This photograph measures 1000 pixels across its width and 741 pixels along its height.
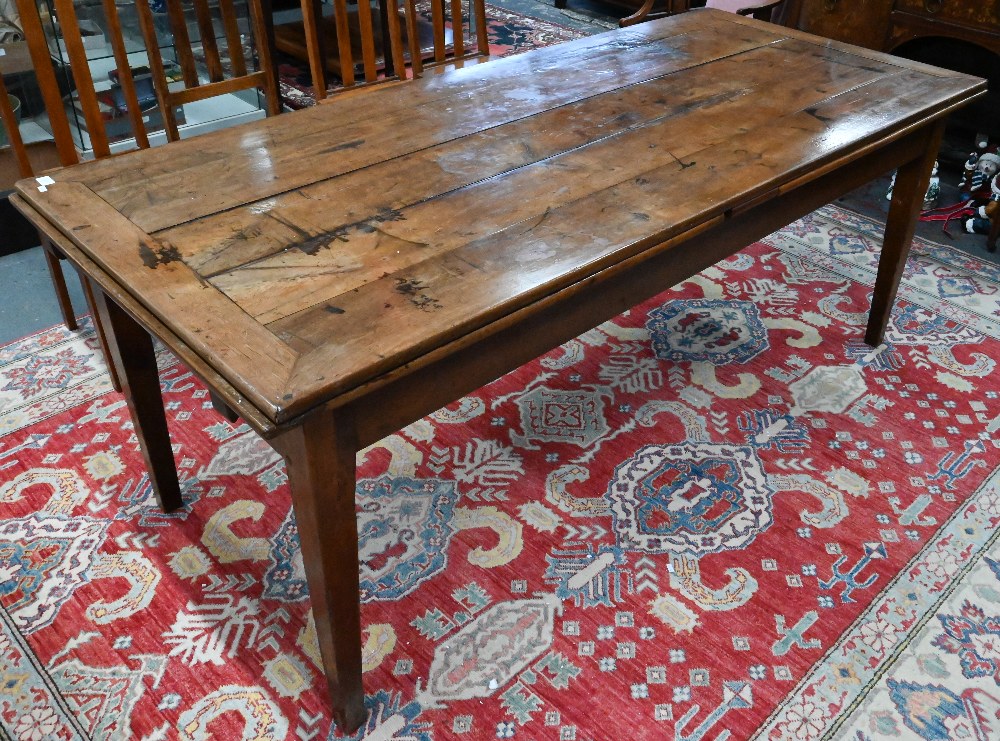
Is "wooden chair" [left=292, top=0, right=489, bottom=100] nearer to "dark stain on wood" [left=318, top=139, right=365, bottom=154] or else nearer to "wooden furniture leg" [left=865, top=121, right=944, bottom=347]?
"dark stain on wood" [left=318, top=139, right=365, bottom=154]

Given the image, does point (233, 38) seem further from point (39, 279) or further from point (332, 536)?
point (332, 536)

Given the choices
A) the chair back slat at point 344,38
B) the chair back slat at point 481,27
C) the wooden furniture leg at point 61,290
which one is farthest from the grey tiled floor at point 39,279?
the chair back slat at point 481,27

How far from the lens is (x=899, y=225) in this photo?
2068mm

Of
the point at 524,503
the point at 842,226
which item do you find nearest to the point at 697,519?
the point at 524,503

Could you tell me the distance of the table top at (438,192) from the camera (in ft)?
3.58

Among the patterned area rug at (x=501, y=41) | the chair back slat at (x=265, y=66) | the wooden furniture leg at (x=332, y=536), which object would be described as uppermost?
the chair back slat at (x=265, y=66)

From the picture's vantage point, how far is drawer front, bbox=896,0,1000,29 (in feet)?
8.93

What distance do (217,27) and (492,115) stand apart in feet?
6.06

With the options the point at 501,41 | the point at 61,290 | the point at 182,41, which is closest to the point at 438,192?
the point at 182,41

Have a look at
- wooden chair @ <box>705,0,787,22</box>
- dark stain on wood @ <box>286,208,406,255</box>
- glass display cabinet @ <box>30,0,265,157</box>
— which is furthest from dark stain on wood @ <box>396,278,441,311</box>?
wooden chair @ <box>705,0,787,22</box>

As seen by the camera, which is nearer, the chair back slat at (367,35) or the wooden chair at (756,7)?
the chair back slat at (367,35)

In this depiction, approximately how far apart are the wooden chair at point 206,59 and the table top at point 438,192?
556mm

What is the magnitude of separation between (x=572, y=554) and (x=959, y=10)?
2.32 m

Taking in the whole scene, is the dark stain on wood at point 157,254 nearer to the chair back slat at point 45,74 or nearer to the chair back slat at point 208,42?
the chair back slat at point 45,74
